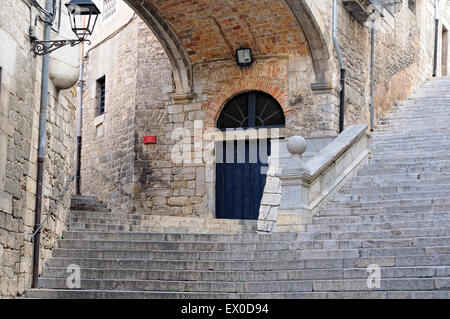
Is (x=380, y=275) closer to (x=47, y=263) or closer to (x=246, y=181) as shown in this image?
(x=47, y=263)

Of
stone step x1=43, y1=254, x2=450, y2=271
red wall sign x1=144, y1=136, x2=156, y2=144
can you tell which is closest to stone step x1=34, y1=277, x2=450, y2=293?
stone step x1=43, y1=254, x2=450, y2=271

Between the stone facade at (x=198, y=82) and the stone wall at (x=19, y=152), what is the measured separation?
5.26 m

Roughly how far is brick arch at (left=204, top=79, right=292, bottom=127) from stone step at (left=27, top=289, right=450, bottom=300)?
696 cm

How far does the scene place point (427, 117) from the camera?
16.7 meters

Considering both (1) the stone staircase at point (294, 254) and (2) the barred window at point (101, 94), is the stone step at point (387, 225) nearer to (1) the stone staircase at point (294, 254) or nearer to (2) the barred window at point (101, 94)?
(1) the stone staircase at point (294, 254)

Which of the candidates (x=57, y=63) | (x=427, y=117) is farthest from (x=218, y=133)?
(x=57, y=63)

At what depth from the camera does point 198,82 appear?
15.7 metres

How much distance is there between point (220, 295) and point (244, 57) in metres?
7.66

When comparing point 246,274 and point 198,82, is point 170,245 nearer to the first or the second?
point 246,274

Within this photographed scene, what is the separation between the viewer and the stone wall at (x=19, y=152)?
8602 mm

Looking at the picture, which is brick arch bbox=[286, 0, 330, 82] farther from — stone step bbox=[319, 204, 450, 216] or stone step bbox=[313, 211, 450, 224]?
stone step bbox=[313, 211, 450, 224]

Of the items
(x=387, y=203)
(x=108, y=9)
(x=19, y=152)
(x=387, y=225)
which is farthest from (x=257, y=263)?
(x=108, y=9)

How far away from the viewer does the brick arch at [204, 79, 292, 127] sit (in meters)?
15.0

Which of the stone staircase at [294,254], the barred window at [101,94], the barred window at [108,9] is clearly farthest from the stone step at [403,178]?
the barred window at [108,9]
